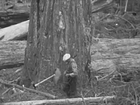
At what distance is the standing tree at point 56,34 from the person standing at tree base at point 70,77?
0.23 feet

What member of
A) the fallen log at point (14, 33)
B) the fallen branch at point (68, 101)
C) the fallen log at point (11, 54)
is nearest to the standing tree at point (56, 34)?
the fallen branch at point (68, 101)

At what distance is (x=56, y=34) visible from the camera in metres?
3.06

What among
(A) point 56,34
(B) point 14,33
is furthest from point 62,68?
(B) point 14,33

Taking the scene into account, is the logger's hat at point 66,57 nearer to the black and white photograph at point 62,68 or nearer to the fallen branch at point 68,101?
the black and white photograph at point 62,68

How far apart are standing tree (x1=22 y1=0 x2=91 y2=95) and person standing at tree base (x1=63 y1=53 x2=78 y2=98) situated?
0.07m

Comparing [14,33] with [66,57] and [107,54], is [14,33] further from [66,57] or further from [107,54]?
[66,57]

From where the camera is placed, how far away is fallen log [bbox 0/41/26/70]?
4.25m

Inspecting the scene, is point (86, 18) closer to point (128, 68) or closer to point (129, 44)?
point (128, 68)

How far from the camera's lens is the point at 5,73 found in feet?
12.8

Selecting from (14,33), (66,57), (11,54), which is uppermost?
(66,57)

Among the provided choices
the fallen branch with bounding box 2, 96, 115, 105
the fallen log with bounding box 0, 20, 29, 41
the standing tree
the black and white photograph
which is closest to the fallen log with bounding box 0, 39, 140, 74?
the black and white photograph

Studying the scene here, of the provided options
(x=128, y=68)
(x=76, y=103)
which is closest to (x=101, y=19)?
(x=128, y=68)

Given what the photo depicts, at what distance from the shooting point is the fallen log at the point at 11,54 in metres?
4.25

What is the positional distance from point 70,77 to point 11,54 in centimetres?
182
